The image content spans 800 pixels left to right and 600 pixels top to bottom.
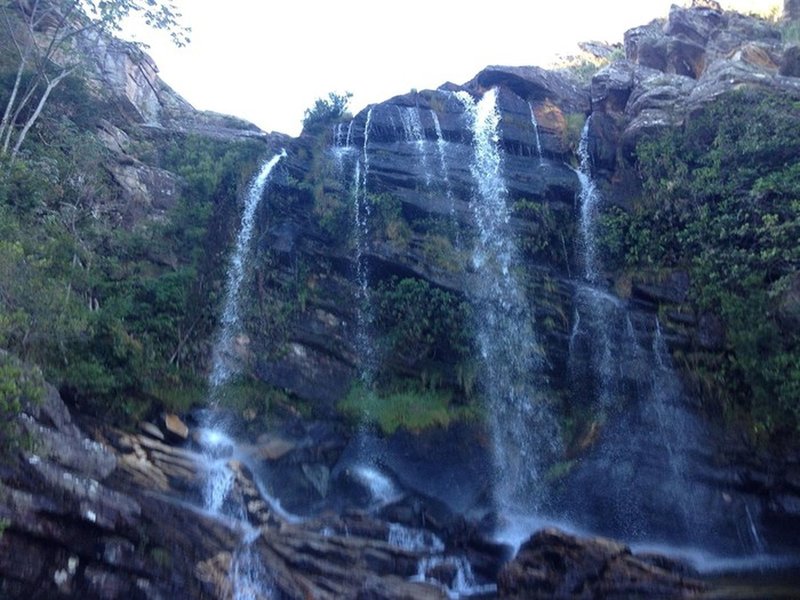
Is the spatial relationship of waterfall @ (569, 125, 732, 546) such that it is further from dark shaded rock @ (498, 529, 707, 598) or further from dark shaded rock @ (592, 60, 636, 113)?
dark shaded rock @ (592, 60, 636, 113)

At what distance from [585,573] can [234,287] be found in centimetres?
1205

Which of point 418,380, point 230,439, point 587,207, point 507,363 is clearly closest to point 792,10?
point 587,207

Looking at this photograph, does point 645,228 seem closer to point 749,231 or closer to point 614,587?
point 749,231

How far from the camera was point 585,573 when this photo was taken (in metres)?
11.6

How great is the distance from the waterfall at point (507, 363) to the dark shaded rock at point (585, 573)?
3.30 m

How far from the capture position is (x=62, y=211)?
18.7 meters

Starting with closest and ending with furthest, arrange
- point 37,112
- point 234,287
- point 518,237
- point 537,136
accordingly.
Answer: point 234,287 < point 37,112 < point 518,237 < point 537,136

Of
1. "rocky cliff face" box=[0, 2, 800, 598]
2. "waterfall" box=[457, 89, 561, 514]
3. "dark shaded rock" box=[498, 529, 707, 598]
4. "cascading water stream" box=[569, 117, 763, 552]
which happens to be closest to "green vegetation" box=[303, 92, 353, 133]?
"rocky cliff face" box=[0, 2, 800, 598]

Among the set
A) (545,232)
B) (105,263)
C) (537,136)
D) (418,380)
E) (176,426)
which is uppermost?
(537,136)

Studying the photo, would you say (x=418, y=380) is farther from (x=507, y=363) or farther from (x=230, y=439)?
(x=230, y=439)

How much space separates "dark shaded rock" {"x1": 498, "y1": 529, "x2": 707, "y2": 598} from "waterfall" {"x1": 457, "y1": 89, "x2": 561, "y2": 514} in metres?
3.30

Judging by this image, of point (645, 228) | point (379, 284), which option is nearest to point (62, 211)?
point (379, 284)

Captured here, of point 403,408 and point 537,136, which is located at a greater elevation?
point 537,136

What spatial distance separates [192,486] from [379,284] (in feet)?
25.0
